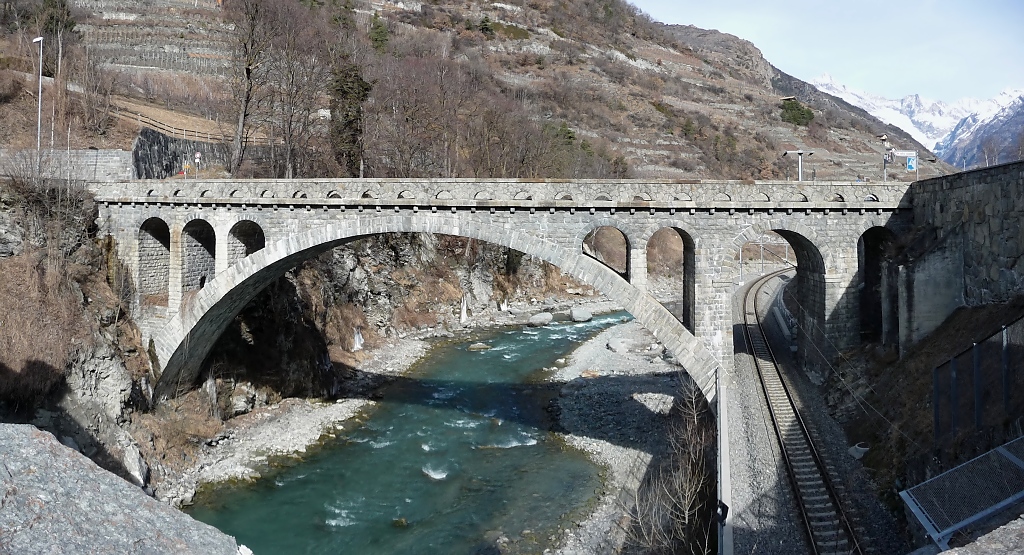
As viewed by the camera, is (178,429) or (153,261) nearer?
(178,429)

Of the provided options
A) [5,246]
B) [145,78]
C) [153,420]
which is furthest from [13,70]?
[153,420]

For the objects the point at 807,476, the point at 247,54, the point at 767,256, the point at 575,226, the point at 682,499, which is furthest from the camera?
the point at 767,256

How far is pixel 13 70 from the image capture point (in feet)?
105

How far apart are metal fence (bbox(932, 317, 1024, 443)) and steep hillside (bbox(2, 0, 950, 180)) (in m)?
20.7

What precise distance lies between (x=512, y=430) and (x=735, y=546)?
11.1 meters

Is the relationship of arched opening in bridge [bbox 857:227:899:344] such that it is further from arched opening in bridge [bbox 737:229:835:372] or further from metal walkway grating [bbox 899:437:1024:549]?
metal walkway grating [bbox 899:437:1024:549]

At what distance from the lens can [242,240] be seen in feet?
66.8

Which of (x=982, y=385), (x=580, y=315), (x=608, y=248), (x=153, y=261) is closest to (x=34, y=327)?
(x=153, y=261)

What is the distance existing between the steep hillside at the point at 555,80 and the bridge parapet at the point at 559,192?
15.9 m

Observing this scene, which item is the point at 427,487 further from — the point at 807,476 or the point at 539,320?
the point at 539,320

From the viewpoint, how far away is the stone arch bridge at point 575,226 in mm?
15852

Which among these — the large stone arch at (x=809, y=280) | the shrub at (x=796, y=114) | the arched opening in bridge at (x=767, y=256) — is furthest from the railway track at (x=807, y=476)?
the shrub at (x=796, y=114)

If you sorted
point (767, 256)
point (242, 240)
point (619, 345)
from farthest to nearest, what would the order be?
point (767, 256) → point (619, 345) → point (242, 240)

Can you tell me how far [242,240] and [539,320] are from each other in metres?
20.9
